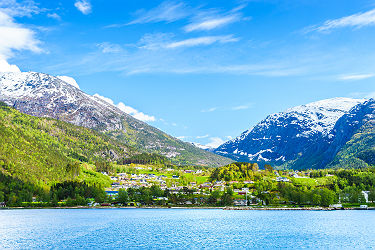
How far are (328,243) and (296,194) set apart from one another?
377 feet

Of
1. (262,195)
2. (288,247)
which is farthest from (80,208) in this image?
(288,247)

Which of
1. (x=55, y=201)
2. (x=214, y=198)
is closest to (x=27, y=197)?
(x=55, y=201)

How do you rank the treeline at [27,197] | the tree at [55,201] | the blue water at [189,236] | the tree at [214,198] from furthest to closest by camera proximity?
the tree at [214,198], the tree at [55,201], the treeline at [27,197], the blue water at [189,236]

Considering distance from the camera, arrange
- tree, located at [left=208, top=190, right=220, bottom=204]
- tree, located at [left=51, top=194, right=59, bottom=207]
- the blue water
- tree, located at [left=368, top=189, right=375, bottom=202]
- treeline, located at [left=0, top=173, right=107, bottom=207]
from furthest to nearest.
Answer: tree, located at [left=208, top=190, right=220, bottom=204] → tree, located at [left=368, top=189, right=375, bottom=202] → tree, located at [left=51, top=194, right=59, bottom=207] → treeline, located at [left=0, top=173, right=107, bottom=207] → the blue water

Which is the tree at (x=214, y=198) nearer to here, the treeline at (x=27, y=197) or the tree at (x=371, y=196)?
the treeline at (x=27, y=197)

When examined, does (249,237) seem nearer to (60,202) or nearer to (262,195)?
(262,195)

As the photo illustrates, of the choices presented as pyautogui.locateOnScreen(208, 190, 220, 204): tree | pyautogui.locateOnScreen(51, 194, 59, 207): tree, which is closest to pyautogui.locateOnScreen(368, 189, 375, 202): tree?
pyautogui.locateOnScreen(208, 190, 220, 204): tree

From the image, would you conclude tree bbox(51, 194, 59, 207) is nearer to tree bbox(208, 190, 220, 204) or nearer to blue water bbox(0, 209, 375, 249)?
blue water bbox(0, 209, 375, 249)

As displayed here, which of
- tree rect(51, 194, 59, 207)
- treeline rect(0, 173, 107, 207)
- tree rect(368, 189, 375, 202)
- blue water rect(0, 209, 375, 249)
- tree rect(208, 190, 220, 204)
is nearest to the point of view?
blue water rect(0, 209, 375, 249)

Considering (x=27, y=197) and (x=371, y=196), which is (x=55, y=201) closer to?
(x=27, y=197)

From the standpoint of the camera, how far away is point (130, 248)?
70625 mm

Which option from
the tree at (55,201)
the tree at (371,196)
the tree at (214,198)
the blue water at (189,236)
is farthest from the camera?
the tree at (214,198)

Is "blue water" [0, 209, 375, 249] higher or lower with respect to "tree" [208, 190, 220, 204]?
lower

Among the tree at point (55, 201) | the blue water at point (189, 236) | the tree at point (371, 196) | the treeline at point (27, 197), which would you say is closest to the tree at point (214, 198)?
the treeline at point (27, 197)
